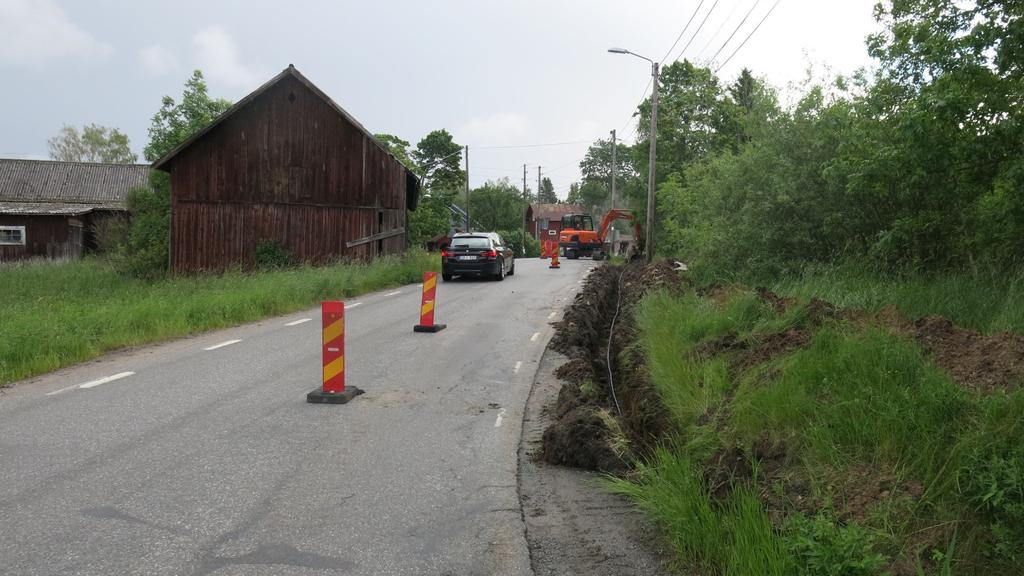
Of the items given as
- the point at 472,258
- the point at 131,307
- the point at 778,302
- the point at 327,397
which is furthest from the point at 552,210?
the point at 327,397

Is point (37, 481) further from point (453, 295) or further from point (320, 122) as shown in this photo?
point (320, 122)

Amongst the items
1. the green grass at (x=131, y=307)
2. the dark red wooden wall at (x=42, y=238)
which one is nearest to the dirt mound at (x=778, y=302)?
the green grass at (x=131, y=307)

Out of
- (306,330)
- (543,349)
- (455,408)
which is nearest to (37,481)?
(455,408)

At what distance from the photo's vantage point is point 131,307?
43.7ft

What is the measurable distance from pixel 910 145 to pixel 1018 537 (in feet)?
22.6

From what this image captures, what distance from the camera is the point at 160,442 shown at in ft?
19.6

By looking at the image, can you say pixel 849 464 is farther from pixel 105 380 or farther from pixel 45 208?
pixel 45 208

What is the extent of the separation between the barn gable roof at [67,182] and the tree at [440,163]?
939 inches

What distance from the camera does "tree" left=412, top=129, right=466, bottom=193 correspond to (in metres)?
68.3

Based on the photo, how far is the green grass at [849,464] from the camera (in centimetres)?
335

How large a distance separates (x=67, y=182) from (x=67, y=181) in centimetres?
14

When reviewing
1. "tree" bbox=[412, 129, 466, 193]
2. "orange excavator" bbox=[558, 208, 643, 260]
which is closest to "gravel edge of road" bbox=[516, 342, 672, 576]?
"orange excavator" bbox=[558, 208, 643, 260]

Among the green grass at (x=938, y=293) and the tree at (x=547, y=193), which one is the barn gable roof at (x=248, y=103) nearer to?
the green grass at (x=938, y=293)

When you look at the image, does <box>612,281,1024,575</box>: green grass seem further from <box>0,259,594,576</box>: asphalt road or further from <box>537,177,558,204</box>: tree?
<box>537,177,558,204</box>: tree
